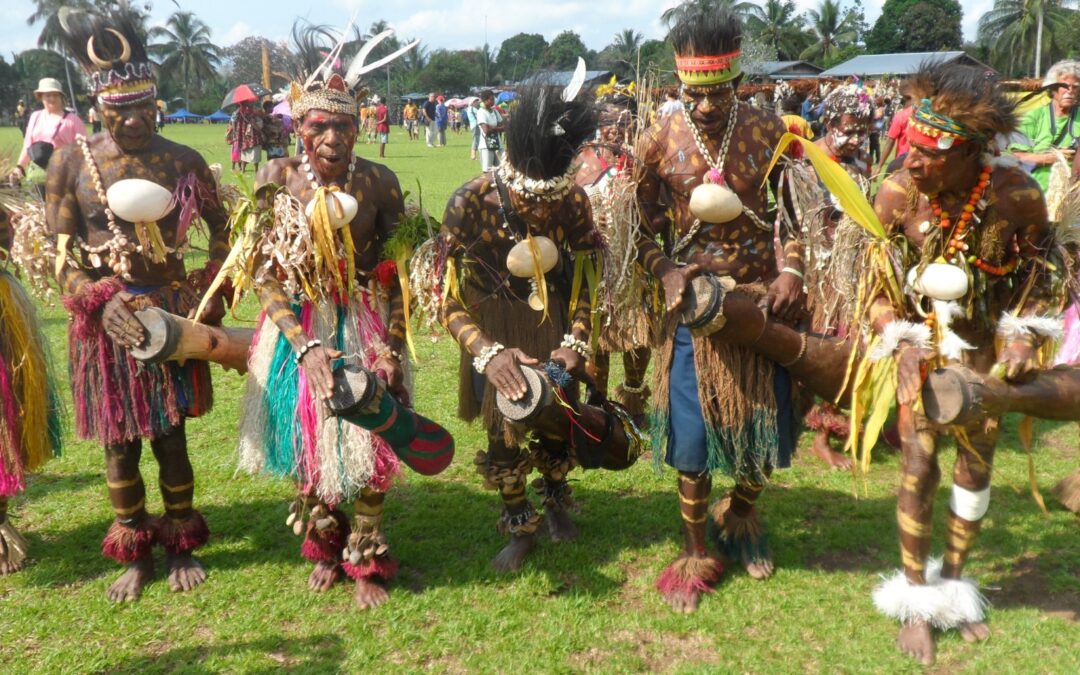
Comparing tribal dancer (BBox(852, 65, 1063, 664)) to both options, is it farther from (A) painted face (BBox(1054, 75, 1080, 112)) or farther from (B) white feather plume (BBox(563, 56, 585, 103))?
(A) painted face (BBox(1054, 75, 1080, 112))

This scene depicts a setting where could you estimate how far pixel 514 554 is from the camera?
385 cm

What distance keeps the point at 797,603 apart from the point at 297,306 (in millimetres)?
2418

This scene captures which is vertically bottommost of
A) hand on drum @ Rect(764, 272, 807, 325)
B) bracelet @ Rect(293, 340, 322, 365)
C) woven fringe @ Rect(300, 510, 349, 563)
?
woven fringe @ Rect(300, 510, 349, 563)

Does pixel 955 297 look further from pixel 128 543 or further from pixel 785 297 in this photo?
pixel 128 543

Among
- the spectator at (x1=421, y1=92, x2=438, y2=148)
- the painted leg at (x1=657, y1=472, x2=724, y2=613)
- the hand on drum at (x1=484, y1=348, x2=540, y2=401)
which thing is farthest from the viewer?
the spectator at (x1=421, y1=92, x2=438, y2=148)

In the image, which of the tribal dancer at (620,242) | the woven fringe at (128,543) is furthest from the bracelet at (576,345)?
the woven fringe at (128,543)

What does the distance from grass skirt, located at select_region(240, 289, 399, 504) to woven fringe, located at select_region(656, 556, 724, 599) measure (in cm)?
126

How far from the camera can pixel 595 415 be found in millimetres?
3480

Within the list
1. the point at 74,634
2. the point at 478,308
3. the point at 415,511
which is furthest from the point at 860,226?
the point at 74,634

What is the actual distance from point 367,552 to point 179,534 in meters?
0.90

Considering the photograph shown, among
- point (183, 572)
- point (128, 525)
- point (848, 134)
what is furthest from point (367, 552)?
point (848, 134)

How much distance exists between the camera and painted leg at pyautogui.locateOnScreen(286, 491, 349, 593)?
11.8 feet

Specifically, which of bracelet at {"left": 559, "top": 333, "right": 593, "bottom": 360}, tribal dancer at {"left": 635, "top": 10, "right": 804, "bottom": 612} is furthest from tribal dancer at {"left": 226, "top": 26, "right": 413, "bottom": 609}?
tribal dancer at {"left": 635, "top": 10, "right": 804, "bottom": 612}

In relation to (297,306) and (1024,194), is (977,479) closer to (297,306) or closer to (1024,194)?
(1024,194)
